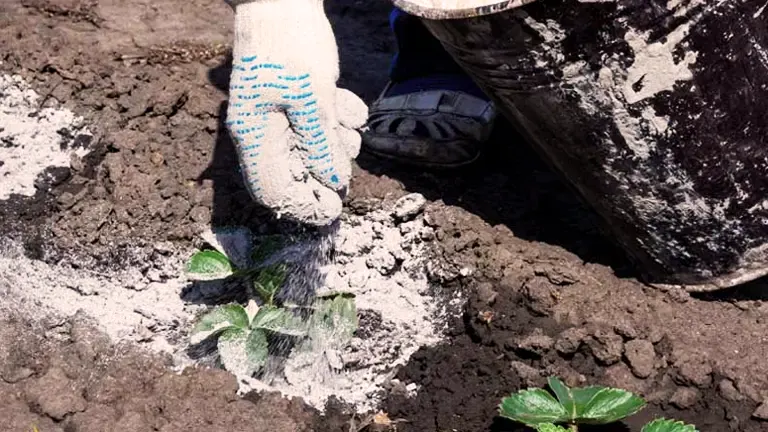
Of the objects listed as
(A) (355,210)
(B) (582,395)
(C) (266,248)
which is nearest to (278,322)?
(C) (266,248)

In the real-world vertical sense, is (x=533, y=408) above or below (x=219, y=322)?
above

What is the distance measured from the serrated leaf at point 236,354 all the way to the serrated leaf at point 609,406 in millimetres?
582

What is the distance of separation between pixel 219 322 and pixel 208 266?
4.9 inches

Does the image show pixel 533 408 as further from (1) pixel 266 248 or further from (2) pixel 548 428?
(1) pixel 266 248

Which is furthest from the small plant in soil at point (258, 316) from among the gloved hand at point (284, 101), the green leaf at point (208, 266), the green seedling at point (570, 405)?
the green seedling at point (570, 405)

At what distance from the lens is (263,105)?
1760mm

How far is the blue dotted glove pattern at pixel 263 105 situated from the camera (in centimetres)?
175

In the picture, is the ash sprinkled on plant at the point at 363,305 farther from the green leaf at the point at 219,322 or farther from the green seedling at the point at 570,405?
the green seedling at the point at 570,405

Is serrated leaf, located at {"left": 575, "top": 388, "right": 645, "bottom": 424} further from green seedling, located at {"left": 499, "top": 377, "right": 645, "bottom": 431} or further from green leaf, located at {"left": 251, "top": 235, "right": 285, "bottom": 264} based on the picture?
green leaf, located at {"left": 251, "top": 235, "right": 285, "bottom": 264}

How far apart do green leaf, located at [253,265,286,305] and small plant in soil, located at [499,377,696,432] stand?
0.49 metres

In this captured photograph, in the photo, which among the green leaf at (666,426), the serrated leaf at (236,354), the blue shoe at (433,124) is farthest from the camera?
the blue shoe at (433,124)

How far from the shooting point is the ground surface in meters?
1.91

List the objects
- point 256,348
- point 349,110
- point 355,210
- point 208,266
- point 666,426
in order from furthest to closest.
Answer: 1. point 355,210
2. point 208,266
3. point 256,348
4. point 349,110
5. point 666,426

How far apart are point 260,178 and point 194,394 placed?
0.41 meters
